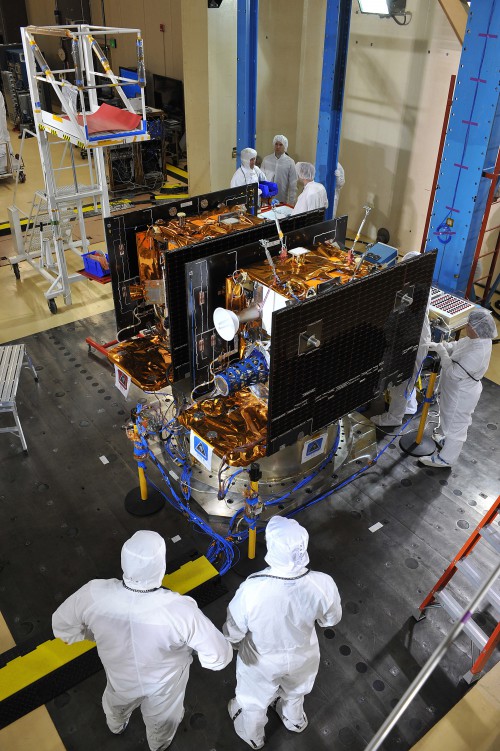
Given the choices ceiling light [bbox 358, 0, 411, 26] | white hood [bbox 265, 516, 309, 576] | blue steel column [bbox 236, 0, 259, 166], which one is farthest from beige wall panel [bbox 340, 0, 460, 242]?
white hood [bbox 265, 516, 309, 576]

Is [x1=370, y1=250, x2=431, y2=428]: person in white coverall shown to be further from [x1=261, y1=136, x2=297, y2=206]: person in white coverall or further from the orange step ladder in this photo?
[x1=261, y1=136, x2=297, y2=206]: person in white coverall

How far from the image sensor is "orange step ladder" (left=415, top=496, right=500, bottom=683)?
340 cm

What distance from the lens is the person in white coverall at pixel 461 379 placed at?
459 centimetres

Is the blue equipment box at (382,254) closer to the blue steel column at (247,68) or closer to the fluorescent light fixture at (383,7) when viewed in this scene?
the fluorescent light fixture at (383,7)

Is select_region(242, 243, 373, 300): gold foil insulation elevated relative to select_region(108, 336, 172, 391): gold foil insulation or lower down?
elevated

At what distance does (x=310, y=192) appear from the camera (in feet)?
24.2

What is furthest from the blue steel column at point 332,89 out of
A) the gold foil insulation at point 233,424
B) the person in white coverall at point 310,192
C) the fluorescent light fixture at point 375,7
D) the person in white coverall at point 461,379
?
the gold foil insulation at point 233,424

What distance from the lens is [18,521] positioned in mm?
4539

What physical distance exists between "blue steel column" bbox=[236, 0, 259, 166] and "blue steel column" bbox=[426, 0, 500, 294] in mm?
3249

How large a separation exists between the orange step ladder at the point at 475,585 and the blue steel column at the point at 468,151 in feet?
11.7

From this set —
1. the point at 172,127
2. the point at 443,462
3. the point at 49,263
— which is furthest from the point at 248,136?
the point at 443,462

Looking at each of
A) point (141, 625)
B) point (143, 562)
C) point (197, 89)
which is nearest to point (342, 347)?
point (143, 562)

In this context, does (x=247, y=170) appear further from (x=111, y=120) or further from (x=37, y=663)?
(x=37, y=663)

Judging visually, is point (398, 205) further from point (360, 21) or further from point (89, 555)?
point (89, 555)
